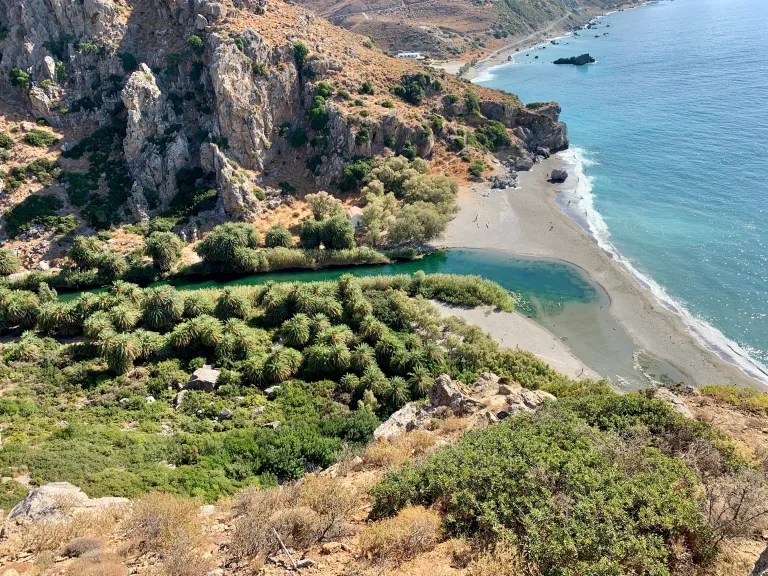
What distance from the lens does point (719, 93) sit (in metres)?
115

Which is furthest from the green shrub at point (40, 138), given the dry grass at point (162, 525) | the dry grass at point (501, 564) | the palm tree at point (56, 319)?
the dry grass at point (501, 564)

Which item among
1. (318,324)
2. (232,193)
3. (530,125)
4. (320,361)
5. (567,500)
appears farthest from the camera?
(530,125)

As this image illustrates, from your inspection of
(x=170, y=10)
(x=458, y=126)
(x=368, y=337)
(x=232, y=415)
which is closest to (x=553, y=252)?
(x=368, y=337)

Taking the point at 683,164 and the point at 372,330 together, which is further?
the point at 683,164

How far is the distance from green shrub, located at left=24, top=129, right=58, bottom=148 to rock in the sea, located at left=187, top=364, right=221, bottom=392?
202ft

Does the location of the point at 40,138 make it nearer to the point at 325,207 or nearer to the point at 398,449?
the point at 325,207

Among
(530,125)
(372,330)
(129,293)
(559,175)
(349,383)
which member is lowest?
(349,383)

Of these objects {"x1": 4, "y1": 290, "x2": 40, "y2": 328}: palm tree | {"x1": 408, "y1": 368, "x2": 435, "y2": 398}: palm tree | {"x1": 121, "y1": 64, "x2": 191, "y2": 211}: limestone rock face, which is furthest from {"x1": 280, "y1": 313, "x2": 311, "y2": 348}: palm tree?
{"x1": 121, "y1": 64, "x2": 191, "y2": 211}: limestone rock face

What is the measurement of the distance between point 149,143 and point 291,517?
79091 mm

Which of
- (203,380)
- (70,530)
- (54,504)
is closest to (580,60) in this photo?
(203,380)

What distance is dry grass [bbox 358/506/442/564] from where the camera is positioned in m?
16.8

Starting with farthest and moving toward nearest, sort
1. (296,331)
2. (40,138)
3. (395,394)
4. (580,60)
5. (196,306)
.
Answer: (580,60) → (40,138) → (196,306) → (296,331) → (395,394)

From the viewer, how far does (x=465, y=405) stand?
33.0 metres

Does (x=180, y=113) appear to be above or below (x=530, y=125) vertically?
above
